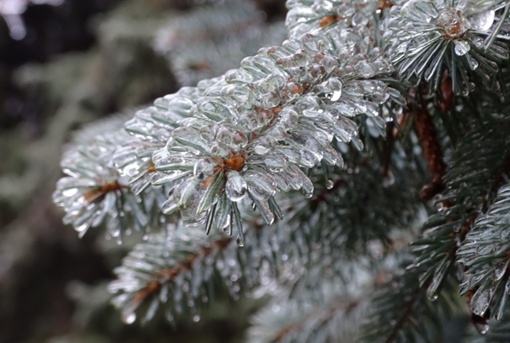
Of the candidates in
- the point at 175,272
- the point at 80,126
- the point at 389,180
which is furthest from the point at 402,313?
the point at 80,126

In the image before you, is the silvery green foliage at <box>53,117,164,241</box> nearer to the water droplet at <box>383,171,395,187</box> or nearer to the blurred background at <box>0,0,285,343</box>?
the water droplet at <box>383,171,395,187</box>

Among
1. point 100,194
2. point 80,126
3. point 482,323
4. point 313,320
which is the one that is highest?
point 80,126

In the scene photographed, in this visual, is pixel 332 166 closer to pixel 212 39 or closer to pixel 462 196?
pixel 462 196

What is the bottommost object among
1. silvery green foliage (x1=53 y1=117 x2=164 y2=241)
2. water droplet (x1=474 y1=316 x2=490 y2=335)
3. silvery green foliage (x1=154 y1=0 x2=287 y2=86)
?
water droplet (x1=474 y1=316 x2=490 y2=335)

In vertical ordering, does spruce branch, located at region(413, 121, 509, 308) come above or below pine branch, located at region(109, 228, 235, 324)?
below

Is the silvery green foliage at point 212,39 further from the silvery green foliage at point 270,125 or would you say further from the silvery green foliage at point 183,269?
the silvery green foliage at point 270,125

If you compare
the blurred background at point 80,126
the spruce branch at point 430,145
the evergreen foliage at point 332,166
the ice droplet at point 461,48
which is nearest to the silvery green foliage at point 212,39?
the blurred background at point 80,126

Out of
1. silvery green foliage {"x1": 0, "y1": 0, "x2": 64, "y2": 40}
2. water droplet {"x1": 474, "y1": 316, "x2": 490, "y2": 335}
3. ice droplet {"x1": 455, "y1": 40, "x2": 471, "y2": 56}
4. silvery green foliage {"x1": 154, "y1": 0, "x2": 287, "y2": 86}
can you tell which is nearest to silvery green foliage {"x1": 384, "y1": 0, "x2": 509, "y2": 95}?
ice droplet {"x1": 455, "y1": 40, "x2": 471, "y2": 56}

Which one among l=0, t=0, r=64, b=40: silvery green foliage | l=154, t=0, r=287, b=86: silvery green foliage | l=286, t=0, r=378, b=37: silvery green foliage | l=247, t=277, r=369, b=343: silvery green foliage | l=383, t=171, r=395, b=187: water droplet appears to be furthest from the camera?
l=0, t=0, r=64, b=40: silvery green foliage

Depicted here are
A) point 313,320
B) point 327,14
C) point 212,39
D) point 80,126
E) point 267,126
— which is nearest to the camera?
point 267,126
